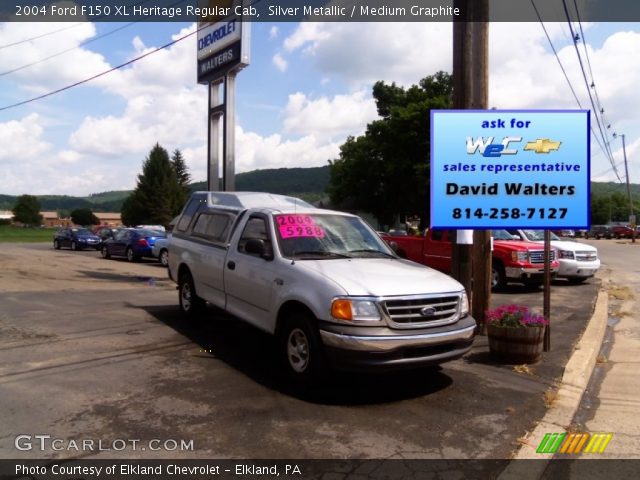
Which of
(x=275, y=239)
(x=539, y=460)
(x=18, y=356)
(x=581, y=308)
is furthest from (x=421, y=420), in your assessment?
(x=581, y=308)

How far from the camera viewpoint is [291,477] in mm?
3611

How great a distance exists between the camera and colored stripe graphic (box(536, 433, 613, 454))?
420cm

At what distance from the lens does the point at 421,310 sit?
5074 millimetres

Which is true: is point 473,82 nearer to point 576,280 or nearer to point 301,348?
point 301,348

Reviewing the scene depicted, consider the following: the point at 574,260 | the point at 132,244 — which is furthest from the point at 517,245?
the point at 132,244

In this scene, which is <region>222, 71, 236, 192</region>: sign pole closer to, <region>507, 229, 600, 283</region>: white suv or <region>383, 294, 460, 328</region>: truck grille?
<region>507, 229, 600, 283</region>: white suv

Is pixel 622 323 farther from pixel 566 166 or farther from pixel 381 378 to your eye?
pixel 381 378

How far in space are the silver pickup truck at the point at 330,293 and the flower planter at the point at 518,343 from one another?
971 millimetres

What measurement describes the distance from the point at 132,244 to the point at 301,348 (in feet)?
63.7

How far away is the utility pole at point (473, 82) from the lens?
739 cm

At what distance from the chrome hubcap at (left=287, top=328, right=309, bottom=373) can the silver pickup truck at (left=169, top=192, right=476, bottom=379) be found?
10 mm

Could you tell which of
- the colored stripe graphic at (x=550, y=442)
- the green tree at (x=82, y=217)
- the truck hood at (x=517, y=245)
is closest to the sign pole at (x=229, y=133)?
the truck hood at (x=517, y=245)

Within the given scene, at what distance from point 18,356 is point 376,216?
3916 centimetres

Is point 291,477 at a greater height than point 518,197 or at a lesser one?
lesser
